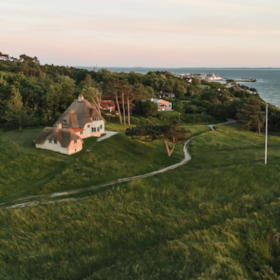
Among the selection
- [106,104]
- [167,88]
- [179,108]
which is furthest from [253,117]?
[167,88]

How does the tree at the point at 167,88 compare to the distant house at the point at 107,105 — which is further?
the tree at the point at 167,88

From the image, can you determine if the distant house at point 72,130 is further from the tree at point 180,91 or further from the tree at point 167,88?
the tree at point 167,88

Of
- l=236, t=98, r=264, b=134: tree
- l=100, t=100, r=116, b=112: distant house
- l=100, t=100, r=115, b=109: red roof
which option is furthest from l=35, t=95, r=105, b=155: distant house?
l=236, t=98, r=264, b=134: tree

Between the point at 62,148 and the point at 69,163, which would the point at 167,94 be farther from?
the point at 69,163

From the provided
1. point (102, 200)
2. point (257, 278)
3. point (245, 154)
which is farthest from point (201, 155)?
point (257, 278)

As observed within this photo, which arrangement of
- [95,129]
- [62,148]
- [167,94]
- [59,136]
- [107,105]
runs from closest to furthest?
1. [62,148]
2. [59,136]
3. [95,129]
4. [107,105]
5. [167,94]

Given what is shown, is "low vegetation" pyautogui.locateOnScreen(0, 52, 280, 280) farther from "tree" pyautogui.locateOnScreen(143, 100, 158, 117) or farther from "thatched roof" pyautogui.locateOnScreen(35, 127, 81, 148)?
"tree" pyautogui.locateOnScreen(143, 100, 158, 117)

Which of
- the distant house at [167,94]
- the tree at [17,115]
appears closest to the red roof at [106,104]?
the tree at [17,115]
